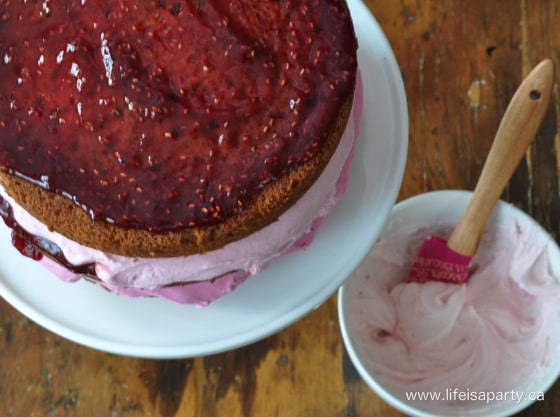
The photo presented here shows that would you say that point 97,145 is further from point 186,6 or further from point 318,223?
point 318,223

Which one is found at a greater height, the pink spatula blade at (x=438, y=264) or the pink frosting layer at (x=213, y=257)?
the pink frosting layer at (x=213, y=257)

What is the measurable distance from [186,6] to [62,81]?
0.55ft

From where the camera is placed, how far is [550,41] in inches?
52.9

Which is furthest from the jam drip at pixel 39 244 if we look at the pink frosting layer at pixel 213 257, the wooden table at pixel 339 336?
the wooden table at pixel 339 336

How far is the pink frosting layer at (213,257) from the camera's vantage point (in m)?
0.87

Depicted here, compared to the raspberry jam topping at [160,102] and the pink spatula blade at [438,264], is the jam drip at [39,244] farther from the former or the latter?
the pink spatula blade at [438,264]

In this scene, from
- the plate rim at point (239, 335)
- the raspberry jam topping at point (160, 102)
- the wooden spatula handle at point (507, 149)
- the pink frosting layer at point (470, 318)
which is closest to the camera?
the raspberry jam topping at point (160, 102)

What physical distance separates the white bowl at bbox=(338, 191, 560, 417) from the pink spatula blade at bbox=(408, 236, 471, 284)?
0.02m

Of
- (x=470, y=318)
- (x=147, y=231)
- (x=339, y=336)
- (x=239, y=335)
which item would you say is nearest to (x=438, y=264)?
(x=470, y=318)

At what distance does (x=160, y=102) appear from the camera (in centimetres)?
80

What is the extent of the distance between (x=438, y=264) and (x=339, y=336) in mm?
211

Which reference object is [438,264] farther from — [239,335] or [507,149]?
[239,335]

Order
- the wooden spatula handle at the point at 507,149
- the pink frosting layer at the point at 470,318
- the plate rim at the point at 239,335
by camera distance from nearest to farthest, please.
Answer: the plate rim at the point at 239,335, the wooden spatula handle at the point at 507,149, the pink frosting layer at the point at 470,318

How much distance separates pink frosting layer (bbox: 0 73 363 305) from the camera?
871 mm
